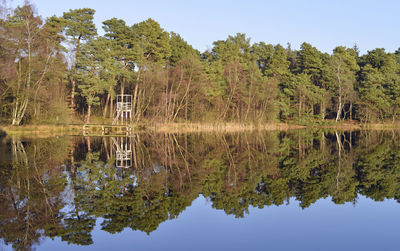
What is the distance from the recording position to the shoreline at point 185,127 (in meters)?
30.1

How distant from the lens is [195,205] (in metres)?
9.10

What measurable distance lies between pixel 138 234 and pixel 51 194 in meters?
3.62

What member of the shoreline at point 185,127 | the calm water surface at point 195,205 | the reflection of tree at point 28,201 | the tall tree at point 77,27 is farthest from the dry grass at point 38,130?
the reflection of tree at point 28,201

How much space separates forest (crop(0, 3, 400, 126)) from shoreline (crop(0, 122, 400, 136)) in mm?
817

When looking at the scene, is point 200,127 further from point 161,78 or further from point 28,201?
point 28,201

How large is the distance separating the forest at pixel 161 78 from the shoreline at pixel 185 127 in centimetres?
82

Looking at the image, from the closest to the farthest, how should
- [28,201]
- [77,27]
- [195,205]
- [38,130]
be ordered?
[28,201], [195,205], [38,130], [77,27]

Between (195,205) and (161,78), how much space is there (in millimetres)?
31755

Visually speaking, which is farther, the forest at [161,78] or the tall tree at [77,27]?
the tall tree at [77,27]

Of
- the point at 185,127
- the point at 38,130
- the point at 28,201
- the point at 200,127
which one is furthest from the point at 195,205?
the point at 200,127

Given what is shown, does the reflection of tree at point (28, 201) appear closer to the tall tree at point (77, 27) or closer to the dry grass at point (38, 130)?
the dry grass at point (38, 130)

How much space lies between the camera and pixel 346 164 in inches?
622

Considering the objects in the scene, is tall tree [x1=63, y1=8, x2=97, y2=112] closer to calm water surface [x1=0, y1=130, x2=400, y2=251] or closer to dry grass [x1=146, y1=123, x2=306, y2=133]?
dry grass [x1=146, y1=123, x2=306, y2=133]

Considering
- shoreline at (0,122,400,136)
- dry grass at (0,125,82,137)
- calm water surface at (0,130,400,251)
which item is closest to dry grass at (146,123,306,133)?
shoreline at (0,122,400,136)
